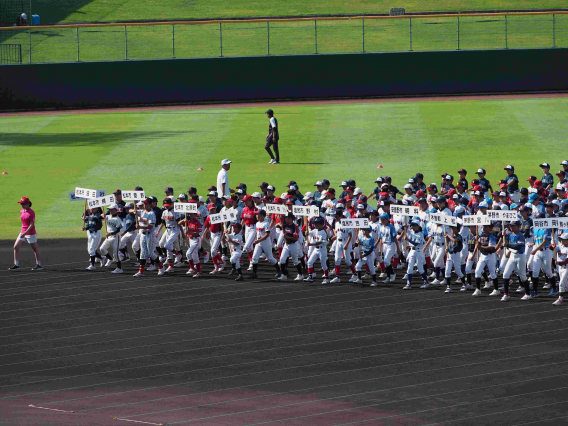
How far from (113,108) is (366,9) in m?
24.9

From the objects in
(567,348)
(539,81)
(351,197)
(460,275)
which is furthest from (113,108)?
(567,348)

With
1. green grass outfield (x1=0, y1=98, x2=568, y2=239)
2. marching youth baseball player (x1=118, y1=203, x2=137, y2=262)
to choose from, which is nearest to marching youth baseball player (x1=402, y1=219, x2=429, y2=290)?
marching youth baseball player (x1=118, y1=203, x2=137, y2=262)

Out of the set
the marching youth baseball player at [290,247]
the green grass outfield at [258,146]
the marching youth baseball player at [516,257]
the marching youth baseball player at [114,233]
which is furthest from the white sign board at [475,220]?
the green grass outfield at [258,146]

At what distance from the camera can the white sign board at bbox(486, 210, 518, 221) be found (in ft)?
55.3

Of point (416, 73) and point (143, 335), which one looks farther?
point (416, 73)

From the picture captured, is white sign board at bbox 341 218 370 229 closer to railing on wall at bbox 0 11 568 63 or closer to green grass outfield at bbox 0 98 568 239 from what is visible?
green grass outfield at bbox 0 98 568 239

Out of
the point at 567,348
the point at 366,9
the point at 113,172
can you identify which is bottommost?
the point at 567,348

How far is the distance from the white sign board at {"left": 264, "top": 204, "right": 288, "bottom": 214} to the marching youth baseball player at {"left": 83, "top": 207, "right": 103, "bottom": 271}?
3.93 metres

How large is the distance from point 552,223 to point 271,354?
617cm

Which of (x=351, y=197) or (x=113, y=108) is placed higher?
(x=113, y=108)

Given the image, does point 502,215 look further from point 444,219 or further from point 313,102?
point 313,102

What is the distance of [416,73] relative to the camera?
40031 millimetres

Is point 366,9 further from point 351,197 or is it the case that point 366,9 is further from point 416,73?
point 351,197

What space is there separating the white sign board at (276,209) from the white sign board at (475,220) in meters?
3.79
